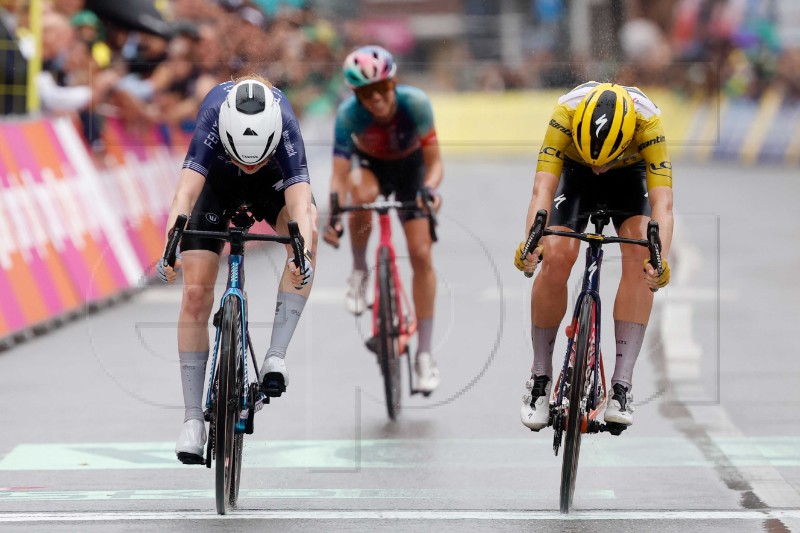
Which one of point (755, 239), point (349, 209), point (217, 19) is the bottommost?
point (755, 239)

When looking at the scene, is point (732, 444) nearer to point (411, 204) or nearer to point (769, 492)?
point (769, 492)

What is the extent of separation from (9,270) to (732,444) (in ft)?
19.4

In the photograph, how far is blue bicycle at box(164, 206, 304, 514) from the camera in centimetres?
716

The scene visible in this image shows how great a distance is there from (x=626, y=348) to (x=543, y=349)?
387 millimetres

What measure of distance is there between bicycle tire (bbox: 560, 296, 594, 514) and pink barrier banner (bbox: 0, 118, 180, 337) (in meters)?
5.95

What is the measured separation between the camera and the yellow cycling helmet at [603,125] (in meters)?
7.38

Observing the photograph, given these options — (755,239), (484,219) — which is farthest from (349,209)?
(484,219)

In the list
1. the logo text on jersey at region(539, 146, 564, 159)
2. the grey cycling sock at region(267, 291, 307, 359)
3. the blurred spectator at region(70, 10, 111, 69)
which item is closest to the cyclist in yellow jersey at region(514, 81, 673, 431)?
the logo text on jersey at region(539, 146, 564, 159)

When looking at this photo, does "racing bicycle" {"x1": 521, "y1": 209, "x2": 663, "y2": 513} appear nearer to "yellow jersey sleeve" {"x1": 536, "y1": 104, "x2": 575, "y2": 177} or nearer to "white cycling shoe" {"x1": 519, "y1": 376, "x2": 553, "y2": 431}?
"white cycling shoe" {"x1": 519, "y1": 376, "x2": 553, "y2": 431}

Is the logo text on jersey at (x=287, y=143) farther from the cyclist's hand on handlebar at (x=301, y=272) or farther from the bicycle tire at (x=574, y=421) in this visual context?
the bicycle tire at (x=574, y=421)

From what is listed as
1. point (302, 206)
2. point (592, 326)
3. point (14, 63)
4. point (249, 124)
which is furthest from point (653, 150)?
point (14, 63)

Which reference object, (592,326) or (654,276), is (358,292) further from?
(654,276)

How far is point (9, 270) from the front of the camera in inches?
503

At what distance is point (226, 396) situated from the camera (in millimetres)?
7160
